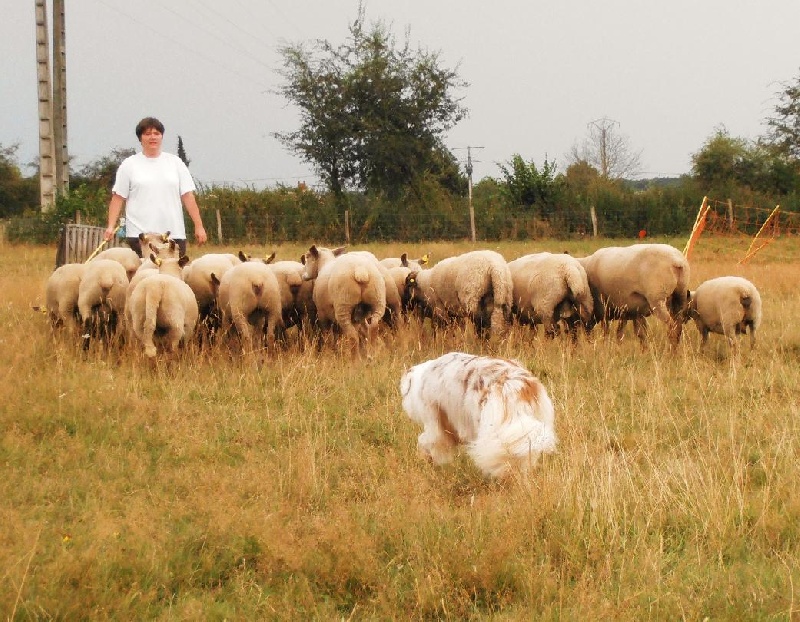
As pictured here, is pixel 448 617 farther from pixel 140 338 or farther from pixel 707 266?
pixel 707 266

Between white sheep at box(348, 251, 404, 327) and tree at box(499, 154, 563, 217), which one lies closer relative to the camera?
white sheep at box(348, 251, 404, 327)

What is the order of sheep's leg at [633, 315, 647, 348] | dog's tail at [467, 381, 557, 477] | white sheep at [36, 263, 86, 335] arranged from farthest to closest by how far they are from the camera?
sheep's leg at [633, 315, 647, 348] → white sheep at [36, 263, 86, 335] → dog's tail at [467, 381, 557, 477]

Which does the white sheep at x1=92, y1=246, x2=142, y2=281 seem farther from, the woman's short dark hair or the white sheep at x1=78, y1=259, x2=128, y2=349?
the woman's short dark hair

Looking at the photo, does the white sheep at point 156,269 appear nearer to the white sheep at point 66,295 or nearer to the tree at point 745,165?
the white sheep at point 66,295

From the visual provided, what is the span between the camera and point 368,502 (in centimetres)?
481

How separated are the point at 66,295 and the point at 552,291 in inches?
207

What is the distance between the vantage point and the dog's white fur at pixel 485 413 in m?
4.70

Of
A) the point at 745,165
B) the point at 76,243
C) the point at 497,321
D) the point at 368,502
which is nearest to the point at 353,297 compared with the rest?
the point at 497,321

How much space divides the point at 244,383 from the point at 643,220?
2620 cm

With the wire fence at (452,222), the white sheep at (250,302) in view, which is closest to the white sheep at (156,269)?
the white sheep at (250,302)

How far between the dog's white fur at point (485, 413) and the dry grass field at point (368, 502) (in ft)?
0.49

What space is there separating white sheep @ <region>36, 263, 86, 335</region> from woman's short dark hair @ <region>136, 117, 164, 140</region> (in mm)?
1663

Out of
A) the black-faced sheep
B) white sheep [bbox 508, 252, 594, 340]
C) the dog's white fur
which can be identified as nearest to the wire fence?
the black-faced sheep

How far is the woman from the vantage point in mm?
9195
